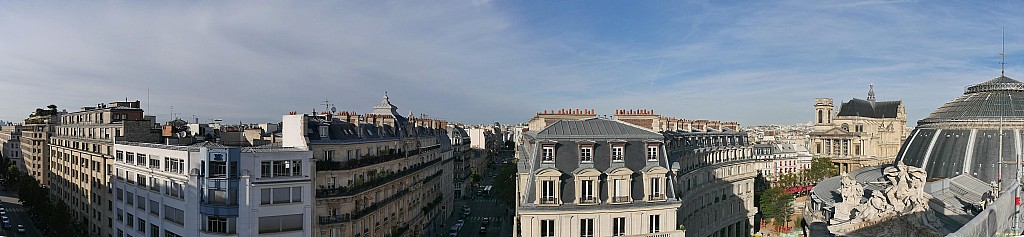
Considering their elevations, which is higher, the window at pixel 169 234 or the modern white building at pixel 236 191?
the modern white building at pixel 236 191

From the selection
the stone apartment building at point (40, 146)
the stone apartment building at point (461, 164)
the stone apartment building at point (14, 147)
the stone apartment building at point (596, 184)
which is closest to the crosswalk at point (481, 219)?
the stone apartment building at point (461, 164)

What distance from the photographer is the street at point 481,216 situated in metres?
79.2

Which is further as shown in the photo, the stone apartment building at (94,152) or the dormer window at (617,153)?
the stone apartment building at (94,152)

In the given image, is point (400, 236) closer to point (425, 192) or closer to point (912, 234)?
point (425, 192)

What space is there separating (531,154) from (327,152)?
16.1m

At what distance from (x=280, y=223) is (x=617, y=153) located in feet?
77.7

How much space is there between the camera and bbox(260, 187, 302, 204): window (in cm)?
4388

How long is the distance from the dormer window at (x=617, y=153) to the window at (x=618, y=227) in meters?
3.79

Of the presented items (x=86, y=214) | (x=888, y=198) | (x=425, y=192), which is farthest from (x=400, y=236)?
(x=888, y=198)

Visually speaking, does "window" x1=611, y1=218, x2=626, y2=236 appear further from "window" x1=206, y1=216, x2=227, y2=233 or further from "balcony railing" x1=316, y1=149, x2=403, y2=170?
"window" x1=206, y1=216, x2=227, y2=233

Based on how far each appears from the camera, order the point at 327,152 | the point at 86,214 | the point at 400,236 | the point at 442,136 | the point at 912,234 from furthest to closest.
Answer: the point at 442,136 → the point at 86,214 → the point at 400,236 → the point at 327,152 → the point at 912,234

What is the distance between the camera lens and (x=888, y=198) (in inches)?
1058

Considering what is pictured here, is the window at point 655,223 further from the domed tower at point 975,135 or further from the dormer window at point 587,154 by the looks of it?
the domed tower at point 975,135

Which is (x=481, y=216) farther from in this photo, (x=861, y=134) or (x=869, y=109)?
(x=869, y=109)
